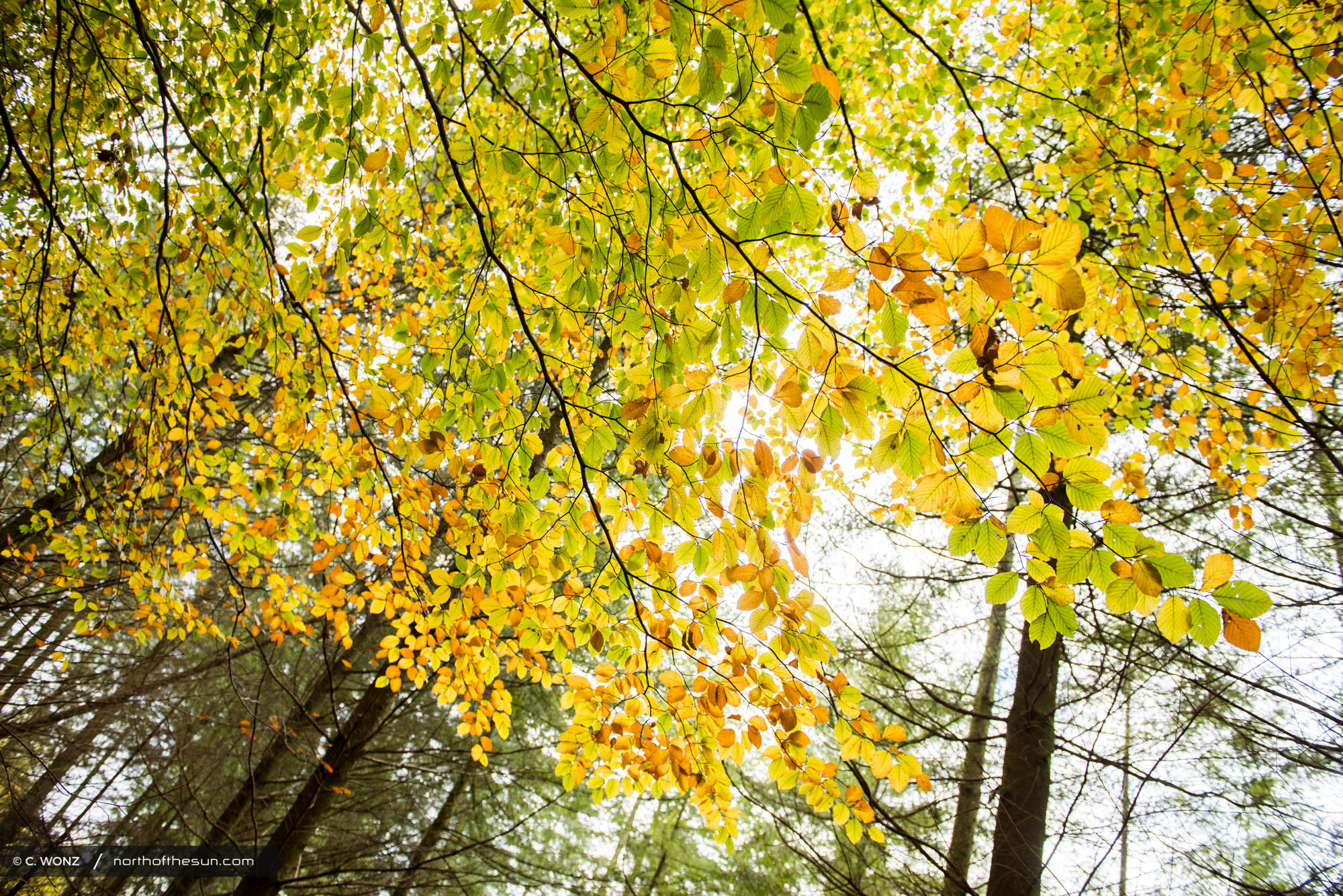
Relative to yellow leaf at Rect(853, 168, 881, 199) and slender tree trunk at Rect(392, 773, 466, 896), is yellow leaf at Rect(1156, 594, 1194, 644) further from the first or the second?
slender tree trunk at Rect(392, 773, 466, 896)

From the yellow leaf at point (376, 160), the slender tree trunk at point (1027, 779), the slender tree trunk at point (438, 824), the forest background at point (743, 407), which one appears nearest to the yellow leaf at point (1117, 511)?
the forest background at point (743, 407)

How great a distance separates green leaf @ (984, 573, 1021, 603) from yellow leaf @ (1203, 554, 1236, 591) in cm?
24

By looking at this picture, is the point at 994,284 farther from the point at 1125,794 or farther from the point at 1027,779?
the point at 1027,779

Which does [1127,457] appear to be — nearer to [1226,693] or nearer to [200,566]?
[1226,693]

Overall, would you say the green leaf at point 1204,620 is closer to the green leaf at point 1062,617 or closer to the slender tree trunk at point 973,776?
the green leaf at point 1062,617

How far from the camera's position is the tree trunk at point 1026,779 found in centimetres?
266

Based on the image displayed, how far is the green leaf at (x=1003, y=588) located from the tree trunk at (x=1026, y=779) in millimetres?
2071

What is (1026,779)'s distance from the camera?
290 cm

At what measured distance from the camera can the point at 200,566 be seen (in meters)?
3.33

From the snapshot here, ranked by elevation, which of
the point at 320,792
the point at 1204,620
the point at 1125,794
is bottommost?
the point at 320,792

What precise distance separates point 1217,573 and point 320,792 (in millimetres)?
4329

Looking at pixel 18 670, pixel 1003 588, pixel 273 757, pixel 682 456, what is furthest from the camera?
pixel 18 670

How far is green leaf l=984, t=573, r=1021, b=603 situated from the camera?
964 mm

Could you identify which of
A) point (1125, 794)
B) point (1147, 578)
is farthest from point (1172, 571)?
point (1125, 794)
